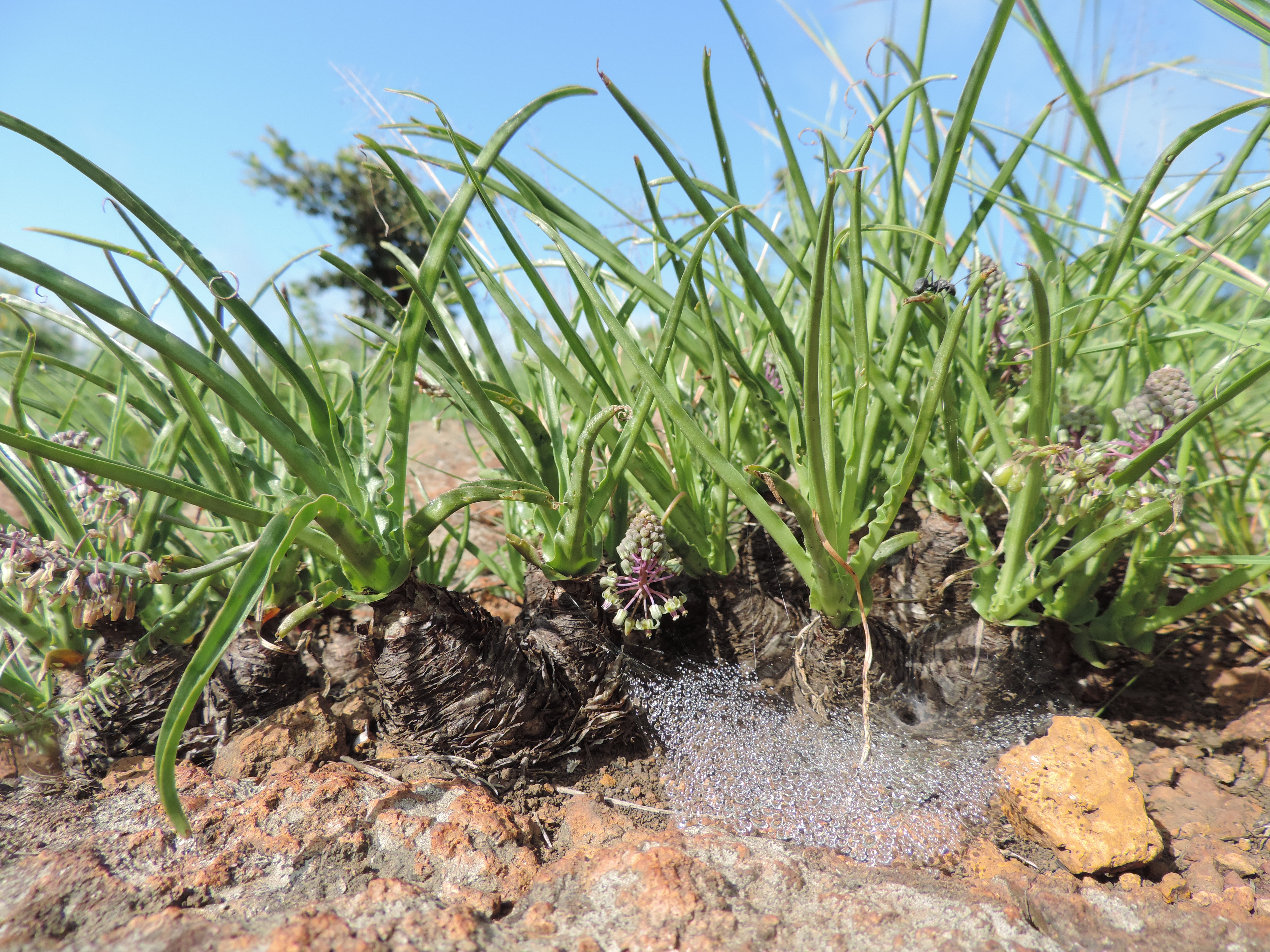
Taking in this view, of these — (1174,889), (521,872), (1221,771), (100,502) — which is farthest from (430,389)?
(1221,771)

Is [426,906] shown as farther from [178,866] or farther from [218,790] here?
[218,790]

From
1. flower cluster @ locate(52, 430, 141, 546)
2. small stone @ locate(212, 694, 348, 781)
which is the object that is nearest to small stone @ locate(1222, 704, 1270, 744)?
small stone @ locate(212, 694, 348, 781)

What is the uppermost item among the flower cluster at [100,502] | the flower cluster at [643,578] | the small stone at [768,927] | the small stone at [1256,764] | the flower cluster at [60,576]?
the flower cluster at [100,502]

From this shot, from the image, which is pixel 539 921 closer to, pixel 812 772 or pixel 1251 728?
pixel 812 772

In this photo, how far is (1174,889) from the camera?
0.79 metres

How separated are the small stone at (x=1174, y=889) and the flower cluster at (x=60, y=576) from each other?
128 cm

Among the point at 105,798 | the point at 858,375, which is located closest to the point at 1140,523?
the point at 858,375

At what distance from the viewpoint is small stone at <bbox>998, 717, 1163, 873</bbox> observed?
825 mm

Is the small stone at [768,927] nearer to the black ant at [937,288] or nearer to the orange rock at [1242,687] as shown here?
the black ant at [937,288]

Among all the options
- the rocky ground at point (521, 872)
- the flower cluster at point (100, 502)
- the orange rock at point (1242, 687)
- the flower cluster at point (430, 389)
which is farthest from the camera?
the flower cluster at point (430, 389)

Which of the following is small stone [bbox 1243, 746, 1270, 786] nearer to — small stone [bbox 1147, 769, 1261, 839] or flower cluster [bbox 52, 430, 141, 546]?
small stone [bbox 1147, 769, 1261, 839]

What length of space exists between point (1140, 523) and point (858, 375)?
414 millimetres

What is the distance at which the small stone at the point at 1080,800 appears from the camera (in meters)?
0.82

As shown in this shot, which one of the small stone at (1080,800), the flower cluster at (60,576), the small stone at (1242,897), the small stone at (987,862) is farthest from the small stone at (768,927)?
the flower cluster at (60,576)
